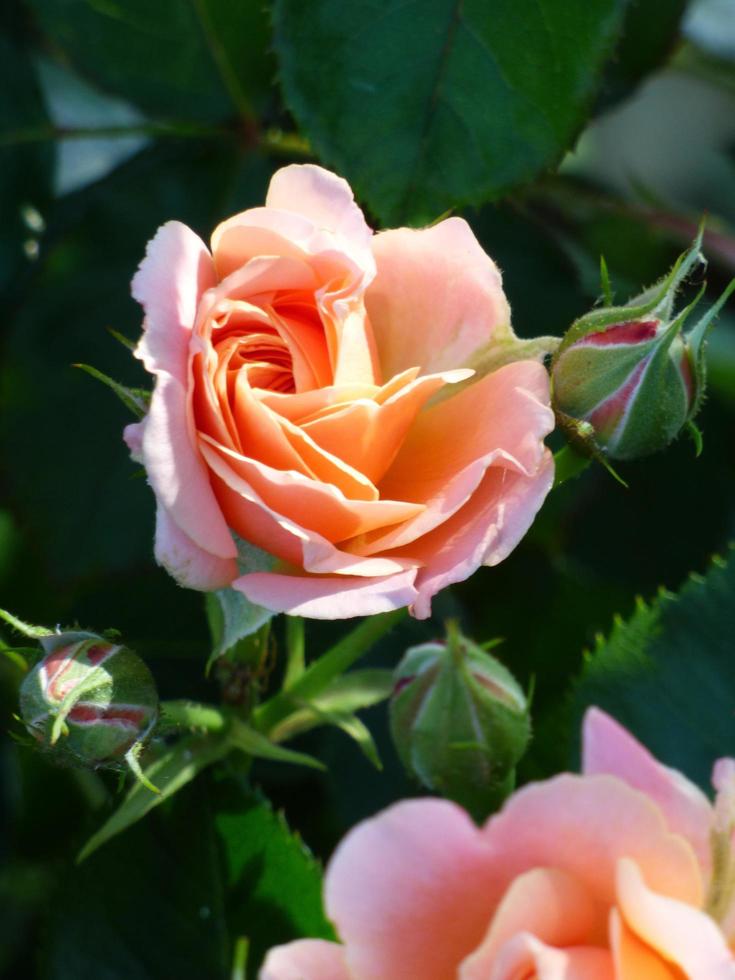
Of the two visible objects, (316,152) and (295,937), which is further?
(316,152)

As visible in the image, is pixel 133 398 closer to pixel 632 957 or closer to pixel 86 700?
pixel 86 700

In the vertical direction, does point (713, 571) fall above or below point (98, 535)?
above

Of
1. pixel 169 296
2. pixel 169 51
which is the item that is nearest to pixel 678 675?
pixel 169 296

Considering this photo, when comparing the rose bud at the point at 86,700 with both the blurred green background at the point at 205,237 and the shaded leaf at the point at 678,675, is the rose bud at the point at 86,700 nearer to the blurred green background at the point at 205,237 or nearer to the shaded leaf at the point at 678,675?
the blurred green background at the point at 205,237

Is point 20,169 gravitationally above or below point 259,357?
below

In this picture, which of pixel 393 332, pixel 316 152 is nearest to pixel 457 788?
pixel 393 332

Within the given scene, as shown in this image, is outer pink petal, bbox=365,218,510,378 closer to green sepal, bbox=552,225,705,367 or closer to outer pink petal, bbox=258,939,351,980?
green sepal, bbox=552,225,705,367

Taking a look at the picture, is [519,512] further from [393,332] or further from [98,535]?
[98,535]
